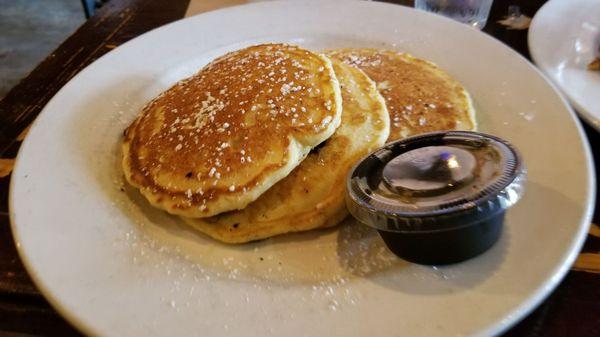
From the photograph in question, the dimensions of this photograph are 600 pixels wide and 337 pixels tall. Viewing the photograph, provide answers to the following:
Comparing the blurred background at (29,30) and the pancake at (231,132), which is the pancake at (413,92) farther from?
the blurred background at (29,30)

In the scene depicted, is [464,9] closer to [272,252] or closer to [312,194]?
[312,194]

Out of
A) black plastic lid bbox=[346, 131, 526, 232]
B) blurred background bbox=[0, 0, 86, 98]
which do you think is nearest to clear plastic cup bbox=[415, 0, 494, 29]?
black plastic lid bbox=[346, 131, 526, 232]

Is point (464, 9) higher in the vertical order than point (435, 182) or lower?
lower

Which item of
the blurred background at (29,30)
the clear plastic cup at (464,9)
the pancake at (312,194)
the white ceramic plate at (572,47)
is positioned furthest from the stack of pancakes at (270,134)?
the blurred background at (29,30)

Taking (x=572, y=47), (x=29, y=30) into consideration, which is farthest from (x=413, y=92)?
(x=29, y=30)

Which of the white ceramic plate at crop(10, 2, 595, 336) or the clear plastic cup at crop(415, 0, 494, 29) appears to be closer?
the white ceramic plate at crop(10, 2, 595, 336)

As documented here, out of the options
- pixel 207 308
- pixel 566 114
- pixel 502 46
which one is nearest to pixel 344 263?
pixel 207 308

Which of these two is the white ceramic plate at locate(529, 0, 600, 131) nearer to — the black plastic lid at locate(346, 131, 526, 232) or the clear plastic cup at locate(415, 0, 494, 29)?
the clear plastic cup at locate(415, 0, 494, 29)
